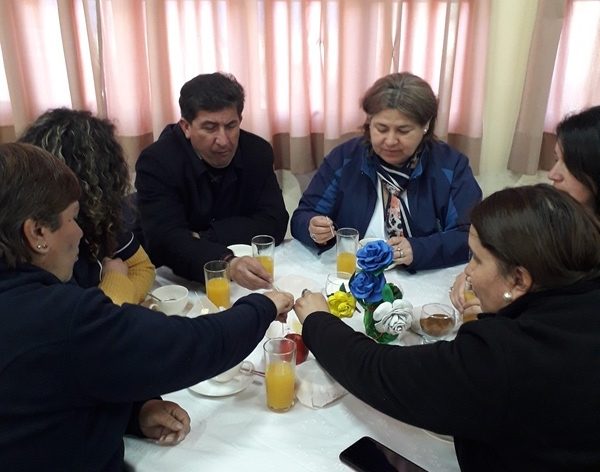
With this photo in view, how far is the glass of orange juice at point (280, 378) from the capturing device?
1.21m

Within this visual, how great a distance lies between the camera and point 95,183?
1446 mm

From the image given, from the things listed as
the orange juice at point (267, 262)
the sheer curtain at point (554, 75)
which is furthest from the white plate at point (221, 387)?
the sheer curtain at point (554, 75)

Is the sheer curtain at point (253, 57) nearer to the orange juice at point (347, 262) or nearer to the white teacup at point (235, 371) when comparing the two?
the orange juice at point (347, 262)

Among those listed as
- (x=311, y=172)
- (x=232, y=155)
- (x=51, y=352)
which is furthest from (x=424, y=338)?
(x=311, y=172)

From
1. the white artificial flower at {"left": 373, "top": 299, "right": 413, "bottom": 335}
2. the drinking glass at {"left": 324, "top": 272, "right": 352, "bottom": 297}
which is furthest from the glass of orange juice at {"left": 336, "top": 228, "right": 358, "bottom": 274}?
the white artificial flower at {"left": 373, "top": 299, "right": 413, "bottom": 335}

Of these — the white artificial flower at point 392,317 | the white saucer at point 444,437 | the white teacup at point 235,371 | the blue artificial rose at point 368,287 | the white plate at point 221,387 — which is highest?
the blue artificial rose at point 368,287

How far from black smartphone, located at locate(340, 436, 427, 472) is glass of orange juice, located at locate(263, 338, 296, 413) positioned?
0.18 meters

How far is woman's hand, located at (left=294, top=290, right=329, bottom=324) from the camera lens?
4.52ft

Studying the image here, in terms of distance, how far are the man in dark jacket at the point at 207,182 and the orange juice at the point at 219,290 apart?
208 mm

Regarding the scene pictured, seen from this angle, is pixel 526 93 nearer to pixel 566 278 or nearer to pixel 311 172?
pixel 311 172

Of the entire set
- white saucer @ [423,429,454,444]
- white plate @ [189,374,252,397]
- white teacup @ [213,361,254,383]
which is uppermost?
white teacup @ [213,361,254,383]

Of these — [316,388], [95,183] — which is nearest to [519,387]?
[316,388]

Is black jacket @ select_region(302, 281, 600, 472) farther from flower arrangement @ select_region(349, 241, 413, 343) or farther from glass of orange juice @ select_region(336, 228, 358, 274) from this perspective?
glass of orange juice @ select_region(336, 228, 358, 274)

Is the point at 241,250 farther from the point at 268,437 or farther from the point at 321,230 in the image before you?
the point at 268,437
